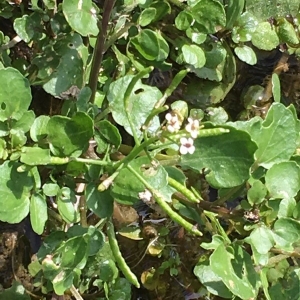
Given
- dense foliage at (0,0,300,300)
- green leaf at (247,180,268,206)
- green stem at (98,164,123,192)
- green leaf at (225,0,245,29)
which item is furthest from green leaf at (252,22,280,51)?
green stem at (98,164,123,192)

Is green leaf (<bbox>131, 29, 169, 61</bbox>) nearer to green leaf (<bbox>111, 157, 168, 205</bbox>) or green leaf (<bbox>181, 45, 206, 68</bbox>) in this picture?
green leaf (<bbox>181, 45, 206, 68</bbox>)

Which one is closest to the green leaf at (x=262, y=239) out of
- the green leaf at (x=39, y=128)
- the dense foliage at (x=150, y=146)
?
the dense foliage at (x=150, y=146)

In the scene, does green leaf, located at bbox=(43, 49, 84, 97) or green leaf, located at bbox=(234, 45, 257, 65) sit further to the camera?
green leaf, located at bbox=(234, 45, 257, 65)

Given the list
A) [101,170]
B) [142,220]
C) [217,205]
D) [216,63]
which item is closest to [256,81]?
[216,63]

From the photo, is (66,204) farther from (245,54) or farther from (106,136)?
(245,54)

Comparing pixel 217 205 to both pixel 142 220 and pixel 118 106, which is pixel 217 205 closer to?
pixel 118 106

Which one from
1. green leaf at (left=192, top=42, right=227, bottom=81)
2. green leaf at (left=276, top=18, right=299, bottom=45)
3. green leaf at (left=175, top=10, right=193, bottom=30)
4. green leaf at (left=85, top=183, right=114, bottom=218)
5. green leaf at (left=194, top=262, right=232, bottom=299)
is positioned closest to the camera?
green leaf at (left=85, top=183, right=114, bottom=218)

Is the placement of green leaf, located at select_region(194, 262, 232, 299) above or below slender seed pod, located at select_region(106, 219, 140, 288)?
below

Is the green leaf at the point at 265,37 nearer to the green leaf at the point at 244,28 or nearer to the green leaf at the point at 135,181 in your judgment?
Result: the green leaf at the point at 244,28
